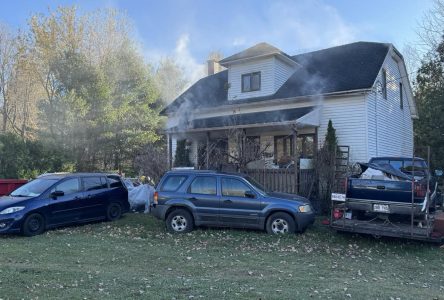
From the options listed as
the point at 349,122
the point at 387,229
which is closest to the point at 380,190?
the point at 387,229

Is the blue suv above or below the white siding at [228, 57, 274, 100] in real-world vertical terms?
below

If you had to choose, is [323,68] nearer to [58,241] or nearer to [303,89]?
[303,89]

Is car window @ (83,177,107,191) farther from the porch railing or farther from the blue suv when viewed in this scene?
the porch railing

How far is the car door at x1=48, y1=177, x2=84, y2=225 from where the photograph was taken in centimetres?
1095

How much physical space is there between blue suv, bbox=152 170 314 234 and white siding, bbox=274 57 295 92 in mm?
9168

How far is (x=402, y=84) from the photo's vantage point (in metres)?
20.7

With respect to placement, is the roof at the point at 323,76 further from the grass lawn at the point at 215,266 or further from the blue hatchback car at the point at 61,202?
the blue hatchback car at the point at 61,202

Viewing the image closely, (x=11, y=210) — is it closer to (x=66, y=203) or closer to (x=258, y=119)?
(x=66, y=203)

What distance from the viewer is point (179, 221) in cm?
1070

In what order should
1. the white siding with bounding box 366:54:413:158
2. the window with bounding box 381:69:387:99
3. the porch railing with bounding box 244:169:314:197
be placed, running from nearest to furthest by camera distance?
the porch railing with bounding box 244:169:314:197 < the white siding with bounding box 366:54:413:158 < the window with bounding box 381:69:387:99

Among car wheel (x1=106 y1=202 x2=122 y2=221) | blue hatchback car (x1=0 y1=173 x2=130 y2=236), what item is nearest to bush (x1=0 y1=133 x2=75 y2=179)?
blue hatchback car (x1=0 y1=173 x2=130 y2=236)

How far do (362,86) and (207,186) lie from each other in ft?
27.3

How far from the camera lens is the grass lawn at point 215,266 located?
552 centimetres

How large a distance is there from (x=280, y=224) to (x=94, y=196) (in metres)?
5.72
